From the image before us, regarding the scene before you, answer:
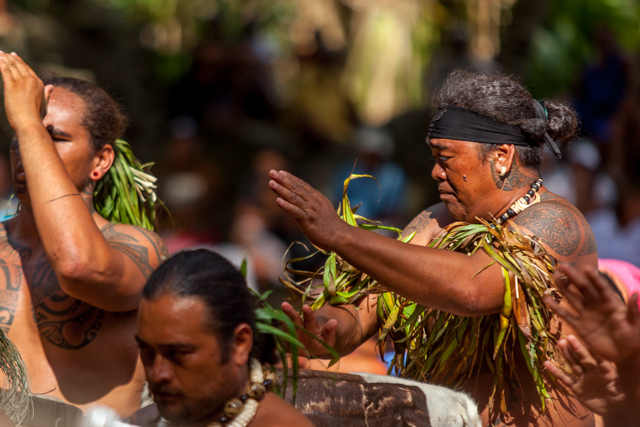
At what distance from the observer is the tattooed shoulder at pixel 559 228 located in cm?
267

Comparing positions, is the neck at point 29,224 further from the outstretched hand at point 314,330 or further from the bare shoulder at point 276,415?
the bare shoulder at point 276,415

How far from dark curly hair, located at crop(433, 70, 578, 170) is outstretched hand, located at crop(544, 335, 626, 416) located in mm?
948

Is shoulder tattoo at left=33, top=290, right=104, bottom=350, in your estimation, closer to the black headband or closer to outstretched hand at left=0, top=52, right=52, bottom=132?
outstretched hand at left=0, top=52, right=52, bottom=132

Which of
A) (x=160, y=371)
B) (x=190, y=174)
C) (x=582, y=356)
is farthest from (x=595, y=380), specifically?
(x=190, y=174)

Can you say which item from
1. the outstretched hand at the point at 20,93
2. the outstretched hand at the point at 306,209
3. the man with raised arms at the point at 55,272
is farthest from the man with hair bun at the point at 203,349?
the outstretched hand at the point at 20,93

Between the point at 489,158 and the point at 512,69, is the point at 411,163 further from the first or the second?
the point at 489,158

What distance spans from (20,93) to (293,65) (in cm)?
908

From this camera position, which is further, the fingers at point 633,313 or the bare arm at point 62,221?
the bare arm at point 62,221

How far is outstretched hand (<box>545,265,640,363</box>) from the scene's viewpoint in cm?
201

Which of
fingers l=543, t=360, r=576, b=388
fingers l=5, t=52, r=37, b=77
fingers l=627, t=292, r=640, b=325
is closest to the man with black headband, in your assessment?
fingers l=543, t=360, r=576, b=388

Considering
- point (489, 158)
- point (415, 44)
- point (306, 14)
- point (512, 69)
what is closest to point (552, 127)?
point (489, 158)

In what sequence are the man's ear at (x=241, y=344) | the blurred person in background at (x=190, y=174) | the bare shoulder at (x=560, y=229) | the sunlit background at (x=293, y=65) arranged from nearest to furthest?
the man's ear at (x=241, y=344) → the bare shoulder at (x=560, y=229) → the blurred person in background at (x=190, y=174) → the sunlit background at (x=293, y=65)

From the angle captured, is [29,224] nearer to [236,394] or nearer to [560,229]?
[236,394]

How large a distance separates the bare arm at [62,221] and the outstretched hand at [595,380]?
159 centimetres
